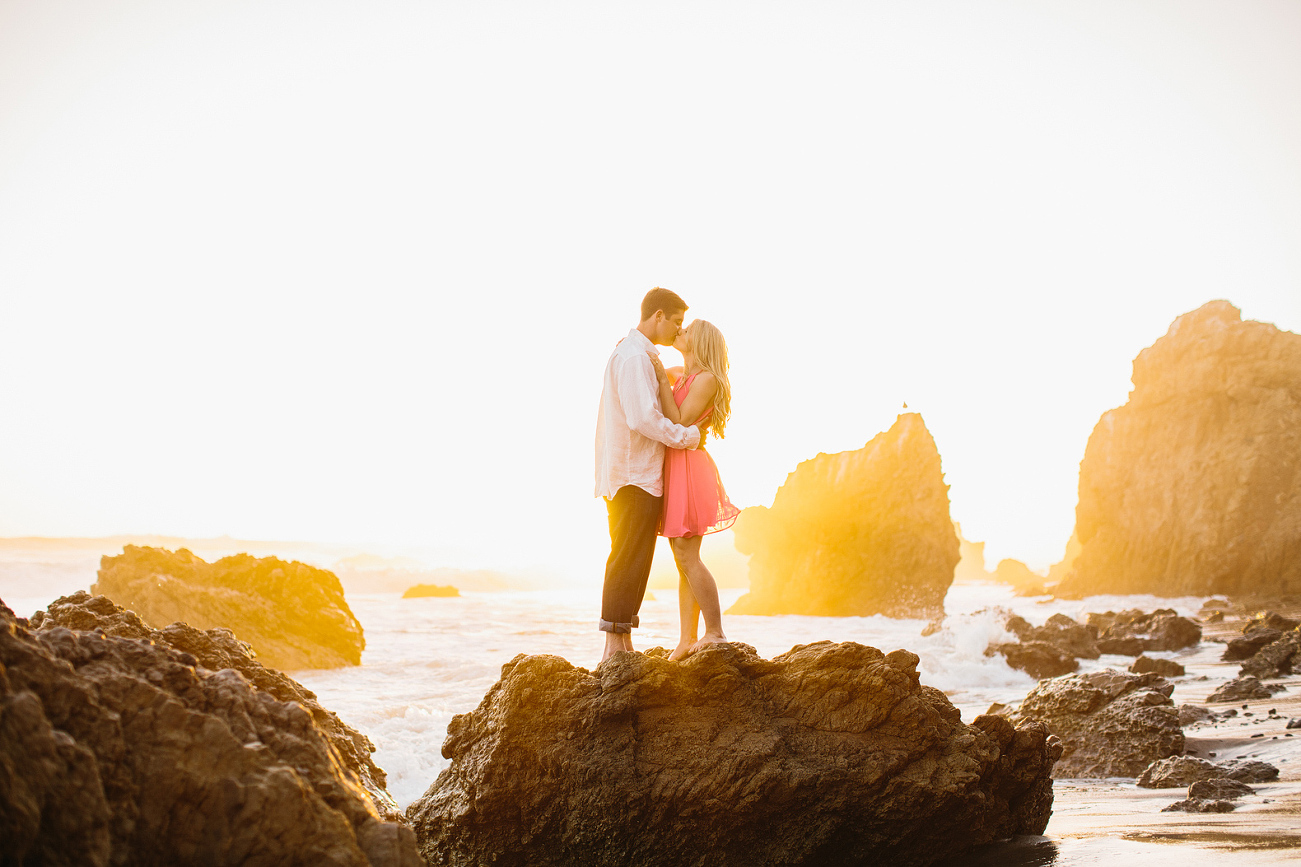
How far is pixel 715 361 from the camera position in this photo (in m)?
4.59

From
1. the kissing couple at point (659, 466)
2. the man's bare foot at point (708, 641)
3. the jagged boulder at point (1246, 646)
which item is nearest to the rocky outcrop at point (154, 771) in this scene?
the man's bare foot at point (708, 641)

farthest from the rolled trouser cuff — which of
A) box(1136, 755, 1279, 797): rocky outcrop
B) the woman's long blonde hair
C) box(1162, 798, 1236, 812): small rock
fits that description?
box(1136, 755, 1279, 797): rocky outcrop

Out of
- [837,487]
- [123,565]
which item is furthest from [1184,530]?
[123,565]

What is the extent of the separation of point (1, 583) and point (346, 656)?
21126 mm

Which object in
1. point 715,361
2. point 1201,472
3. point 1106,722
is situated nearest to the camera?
point 715,361

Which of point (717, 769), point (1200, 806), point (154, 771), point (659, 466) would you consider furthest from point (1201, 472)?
point (154, 771)

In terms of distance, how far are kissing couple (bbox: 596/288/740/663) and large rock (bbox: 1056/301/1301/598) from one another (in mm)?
37856

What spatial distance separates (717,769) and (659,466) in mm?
1687

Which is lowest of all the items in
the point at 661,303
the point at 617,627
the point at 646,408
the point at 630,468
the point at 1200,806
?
the point at 1200,806

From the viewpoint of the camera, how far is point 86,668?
209 centimetres

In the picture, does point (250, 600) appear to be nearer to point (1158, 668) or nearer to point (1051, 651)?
point (1051, 651)

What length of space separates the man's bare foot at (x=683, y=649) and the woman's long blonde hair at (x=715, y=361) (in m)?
1.23

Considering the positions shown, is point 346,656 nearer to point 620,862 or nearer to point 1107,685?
point 620,862

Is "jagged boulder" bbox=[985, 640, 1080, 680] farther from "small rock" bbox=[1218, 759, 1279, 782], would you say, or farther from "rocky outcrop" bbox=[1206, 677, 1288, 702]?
"small rock" bbox=[1218, 759, 1279, 782]
